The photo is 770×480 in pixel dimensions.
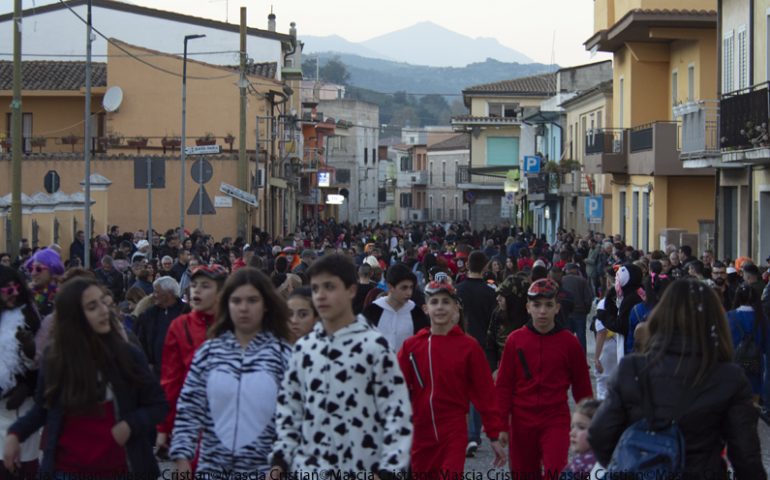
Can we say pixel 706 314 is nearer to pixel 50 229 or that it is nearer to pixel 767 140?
pixel 767 140

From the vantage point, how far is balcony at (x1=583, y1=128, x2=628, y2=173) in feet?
125

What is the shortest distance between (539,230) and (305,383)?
64.5m

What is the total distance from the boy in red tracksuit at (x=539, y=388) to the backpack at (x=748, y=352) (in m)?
5.39

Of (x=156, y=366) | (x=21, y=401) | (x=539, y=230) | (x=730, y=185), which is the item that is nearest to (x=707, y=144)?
(x=730, y=185)

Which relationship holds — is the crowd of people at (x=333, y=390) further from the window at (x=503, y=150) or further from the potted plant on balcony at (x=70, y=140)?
the window at (x=503, y=150)

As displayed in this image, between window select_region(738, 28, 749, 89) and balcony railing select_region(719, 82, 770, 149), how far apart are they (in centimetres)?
41

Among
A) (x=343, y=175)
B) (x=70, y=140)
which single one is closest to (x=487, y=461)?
(x=70, y=140)

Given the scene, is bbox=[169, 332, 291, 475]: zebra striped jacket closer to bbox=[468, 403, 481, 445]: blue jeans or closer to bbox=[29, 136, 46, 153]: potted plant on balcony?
bbox=[468, 403, 481, 445]: blue jeans

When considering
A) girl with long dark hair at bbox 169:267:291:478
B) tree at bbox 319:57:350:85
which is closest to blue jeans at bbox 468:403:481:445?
girl with long dark hair at bbox 169:267:291:478

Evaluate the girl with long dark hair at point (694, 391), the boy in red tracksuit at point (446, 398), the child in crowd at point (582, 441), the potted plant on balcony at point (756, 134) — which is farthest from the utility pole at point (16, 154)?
the girl with long dark hair at point (694, 391)

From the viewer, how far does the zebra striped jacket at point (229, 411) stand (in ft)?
21.0

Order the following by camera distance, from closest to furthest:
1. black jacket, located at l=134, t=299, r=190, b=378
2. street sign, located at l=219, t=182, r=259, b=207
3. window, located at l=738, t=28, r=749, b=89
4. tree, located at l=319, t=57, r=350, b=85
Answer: black jacket, located at l=134, t=299, r=190, b=378 → window, located at l=738, t=28, r=749, b=89 → street sign, located at l=219, t=182, r=259, b=207 → tree, located at l=319, t=57, r=350, b=85

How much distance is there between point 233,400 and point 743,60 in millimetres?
21416

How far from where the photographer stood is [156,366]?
1108 cm
